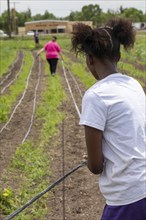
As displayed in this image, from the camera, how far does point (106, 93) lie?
6.75 feet

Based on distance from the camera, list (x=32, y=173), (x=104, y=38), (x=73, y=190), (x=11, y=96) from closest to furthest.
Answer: (x=104, y=38)
(x=73, y=190)
(x=32, y=173)
(x=11, y=96)

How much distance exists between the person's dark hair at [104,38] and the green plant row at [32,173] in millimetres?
2539

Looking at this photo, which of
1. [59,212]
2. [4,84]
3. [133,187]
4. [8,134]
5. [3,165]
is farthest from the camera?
[4,84]

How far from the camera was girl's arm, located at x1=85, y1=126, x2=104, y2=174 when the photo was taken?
204 centimetres

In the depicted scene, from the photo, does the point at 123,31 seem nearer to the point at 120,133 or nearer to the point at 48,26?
the point at 120,133

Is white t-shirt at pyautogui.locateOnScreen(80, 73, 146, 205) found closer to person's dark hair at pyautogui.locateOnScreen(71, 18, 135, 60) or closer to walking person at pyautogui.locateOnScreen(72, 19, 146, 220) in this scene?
walking person at pyautogui.locateOnScreen(72, 19, 146, 220)

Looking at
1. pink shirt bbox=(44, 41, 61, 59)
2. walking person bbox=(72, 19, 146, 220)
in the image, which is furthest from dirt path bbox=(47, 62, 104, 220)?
pink shirt bbox=(44, 41, 61, 59)

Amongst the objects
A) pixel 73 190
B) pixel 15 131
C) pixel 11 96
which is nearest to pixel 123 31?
pixel 73 190

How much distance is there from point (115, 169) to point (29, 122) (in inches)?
257

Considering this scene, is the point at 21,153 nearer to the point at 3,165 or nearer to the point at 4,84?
A: the point at 3,165

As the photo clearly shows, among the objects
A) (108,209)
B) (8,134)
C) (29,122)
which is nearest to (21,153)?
(8,134)

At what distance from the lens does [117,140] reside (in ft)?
6.84

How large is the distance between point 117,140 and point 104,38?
1.68 feet

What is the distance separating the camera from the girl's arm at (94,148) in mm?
2043
